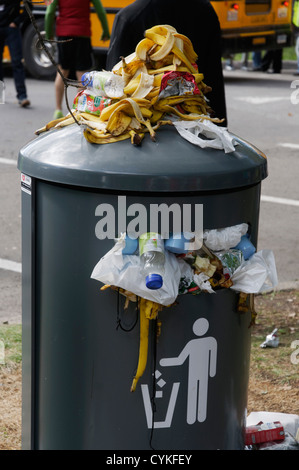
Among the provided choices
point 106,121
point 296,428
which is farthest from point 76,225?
point 296,428

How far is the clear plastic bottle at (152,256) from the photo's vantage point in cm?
239

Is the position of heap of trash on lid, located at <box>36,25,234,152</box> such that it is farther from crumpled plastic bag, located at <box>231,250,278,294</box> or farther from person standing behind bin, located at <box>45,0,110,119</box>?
person standing behind bin, located at <box>45,0,110,119</box>

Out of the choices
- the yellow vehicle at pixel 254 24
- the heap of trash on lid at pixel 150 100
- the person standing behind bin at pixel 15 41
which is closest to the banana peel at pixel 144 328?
the heap of trash on lid at pixel 150 100

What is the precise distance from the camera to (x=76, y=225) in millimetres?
2496

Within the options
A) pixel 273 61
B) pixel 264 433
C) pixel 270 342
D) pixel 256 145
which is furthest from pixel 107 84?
pixel 273 61

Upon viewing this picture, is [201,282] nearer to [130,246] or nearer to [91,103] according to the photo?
[130,246]

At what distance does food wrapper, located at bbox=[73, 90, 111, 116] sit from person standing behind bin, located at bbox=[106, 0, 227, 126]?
1.18 m

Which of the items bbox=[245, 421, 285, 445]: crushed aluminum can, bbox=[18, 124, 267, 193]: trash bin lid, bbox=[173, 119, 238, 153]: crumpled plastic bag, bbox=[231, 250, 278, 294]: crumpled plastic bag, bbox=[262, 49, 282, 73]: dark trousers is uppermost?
bbox=[173, 119, 238, 153]: crumpled plastic bag

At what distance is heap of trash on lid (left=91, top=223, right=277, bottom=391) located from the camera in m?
2.42

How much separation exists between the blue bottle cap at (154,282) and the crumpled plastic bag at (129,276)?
0.09 ft

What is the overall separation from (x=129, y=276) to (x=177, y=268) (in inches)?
6.4

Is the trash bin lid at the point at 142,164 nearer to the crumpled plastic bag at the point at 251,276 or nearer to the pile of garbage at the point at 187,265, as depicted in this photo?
the pile of garbage at the point at 187,265

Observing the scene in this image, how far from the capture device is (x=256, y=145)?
29.4 ft

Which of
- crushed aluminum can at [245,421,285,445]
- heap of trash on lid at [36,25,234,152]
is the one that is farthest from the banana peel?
crushed aluminum can at [245,421,285,445]
